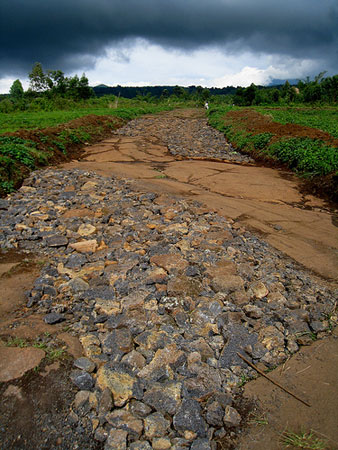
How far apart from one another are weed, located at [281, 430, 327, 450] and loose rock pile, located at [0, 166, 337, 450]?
0.97 ft

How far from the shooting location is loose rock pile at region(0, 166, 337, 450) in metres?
1.76

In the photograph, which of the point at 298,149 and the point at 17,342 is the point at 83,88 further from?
the point at 17,342

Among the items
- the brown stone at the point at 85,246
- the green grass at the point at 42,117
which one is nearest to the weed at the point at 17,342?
the brown stone at the point at 85,246

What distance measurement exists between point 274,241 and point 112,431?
3.00 meters

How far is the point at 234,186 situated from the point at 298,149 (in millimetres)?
2696

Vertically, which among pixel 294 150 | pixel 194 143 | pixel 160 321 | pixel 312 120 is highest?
pixel 312 120

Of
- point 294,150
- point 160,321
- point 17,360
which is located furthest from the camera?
point 294,150

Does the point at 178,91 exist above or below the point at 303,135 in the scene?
above

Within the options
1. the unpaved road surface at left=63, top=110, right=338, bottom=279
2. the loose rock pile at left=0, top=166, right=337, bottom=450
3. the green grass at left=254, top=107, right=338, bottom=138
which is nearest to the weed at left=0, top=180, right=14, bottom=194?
the loose rock pile at left=0, top=166, right=337, bottom=450

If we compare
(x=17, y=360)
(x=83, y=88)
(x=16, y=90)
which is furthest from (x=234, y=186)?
(x=16, y=90)

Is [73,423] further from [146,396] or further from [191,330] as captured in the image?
[191,330]

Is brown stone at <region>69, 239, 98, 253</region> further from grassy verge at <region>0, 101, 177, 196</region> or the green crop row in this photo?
the green crop row

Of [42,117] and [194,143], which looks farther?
[42,117]

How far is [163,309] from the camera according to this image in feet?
8.42
